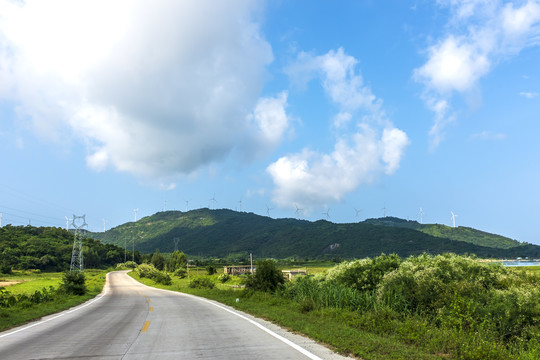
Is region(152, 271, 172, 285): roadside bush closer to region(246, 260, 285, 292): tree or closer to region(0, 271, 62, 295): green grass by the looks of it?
region(0, 271, 62, 295): green grass

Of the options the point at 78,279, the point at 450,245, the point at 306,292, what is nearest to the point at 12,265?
the point at 78,279

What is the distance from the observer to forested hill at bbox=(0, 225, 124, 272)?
102625mm

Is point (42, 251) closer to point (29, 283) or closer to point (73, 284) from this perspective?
point (29, 283)

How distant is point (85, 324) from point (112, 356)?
8026 millimetres

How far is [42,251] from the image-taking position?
11156 cm

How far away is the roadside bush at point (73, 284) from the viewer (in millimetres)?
33656

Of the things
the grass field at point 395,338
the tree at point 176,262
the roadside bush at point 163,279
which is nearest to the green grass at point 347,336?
the grass field at point 395,338

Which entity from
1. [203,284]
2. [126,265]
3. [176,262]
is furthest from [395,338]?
[126,265]

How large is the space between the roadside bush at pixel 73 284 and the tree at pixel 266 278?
Result: 719 inches

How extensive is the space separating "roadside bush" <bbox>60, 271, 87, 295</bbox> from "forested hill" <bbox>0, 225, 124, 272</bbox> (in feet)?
248

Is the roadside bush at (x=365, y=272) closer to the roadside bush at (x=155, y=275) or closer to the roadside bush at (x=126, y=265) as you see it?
the roadside bush at (x=155, y=275)

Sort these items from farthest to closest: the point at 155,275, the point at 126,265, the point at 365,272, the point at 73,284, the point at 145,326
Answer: the point at 126,265 < the point at 155,275 < the point at 73,284 < the point at 365,272 < the point at 145,326

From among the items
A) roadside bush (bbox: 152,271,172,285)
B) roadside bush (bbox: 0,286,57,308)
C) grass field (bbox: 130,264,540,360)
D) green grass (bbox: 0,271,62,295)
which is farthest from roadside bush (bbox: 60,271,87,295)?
roadside bush (bbox: 152,271,172,285)

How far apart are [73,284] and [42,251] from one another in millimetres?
95125
